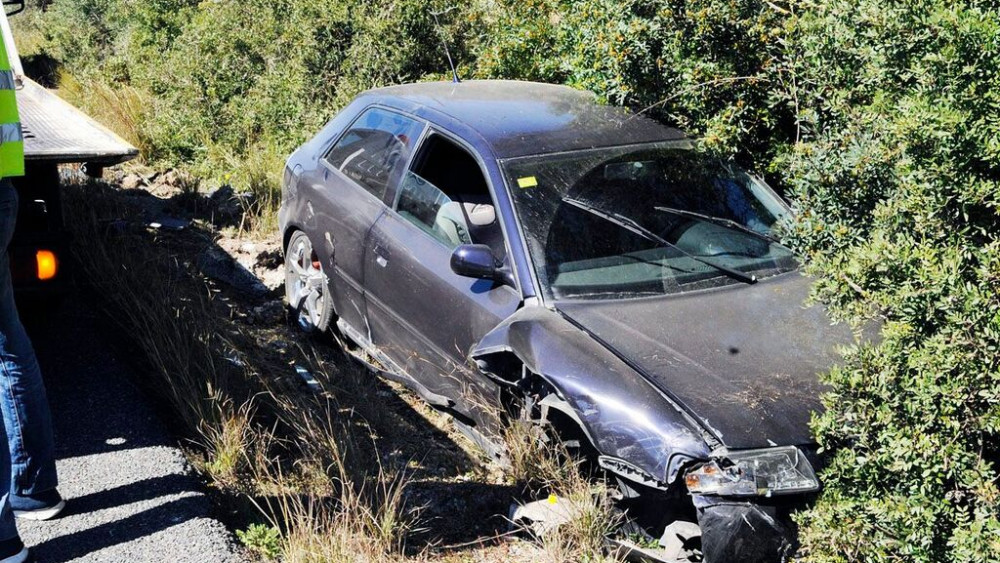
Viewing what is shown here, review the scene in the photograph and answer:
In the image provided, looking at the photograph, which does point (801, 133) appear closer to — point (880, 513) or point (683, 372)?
point (683, 372)

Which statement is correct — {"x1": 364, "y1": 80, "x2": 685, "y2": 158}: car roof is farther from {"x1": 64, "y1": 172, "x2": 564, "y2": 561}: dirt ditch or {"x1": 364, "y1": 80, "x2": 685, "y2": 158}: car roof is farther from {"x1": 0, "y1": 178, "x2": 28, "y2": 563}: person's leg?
{"x1": 0, "y1": 178, "x2": 28, "y2": 563}: person's leg

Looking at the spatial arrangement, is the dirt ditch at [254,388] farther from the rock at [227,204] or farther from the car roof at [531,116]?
the car roof at [531,116]

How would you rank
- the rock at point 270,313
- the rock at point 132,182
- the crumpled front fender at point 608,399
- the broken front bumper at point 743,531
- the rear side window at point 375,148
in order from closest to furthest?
the broken front bumper at point 743,531 < the crumpled front fender at point 608,399 < the rear side window at point 375,148 < the rock at point 270,313 < the rock at point 132,182

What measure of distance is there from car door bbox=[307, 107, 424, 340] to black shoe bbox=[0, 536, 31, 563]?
2436 mm

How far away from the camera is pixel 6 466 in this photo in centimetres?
383

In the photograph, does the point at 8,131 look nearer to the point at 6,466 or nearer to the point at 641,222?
the point at 6,466

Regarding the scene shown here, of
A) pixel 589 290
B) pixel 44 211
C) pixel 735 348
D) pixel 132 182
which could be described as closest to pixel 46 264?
pixel 44 211

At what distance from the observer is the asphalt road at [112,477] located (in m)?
3.95

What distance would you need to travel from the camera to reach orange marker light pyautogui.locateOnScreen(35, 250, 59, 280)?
15.2ft

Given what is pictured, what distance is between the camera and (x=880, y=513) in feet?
11.3

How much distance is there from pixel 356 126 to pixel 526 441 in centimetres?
270

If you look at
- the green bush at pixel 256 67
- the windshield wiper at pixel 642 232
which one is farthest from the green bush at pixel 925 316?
the green bush at pixel 256 67

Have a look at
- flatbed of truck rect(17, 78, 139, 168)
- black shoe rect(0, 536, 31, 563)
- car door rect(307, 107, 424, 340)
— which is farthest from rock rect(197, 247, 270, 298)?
black shoe rect(0, 536, 31, 563)

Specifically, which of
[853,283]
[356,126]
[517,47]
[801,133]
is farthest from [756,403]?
[517,47]
